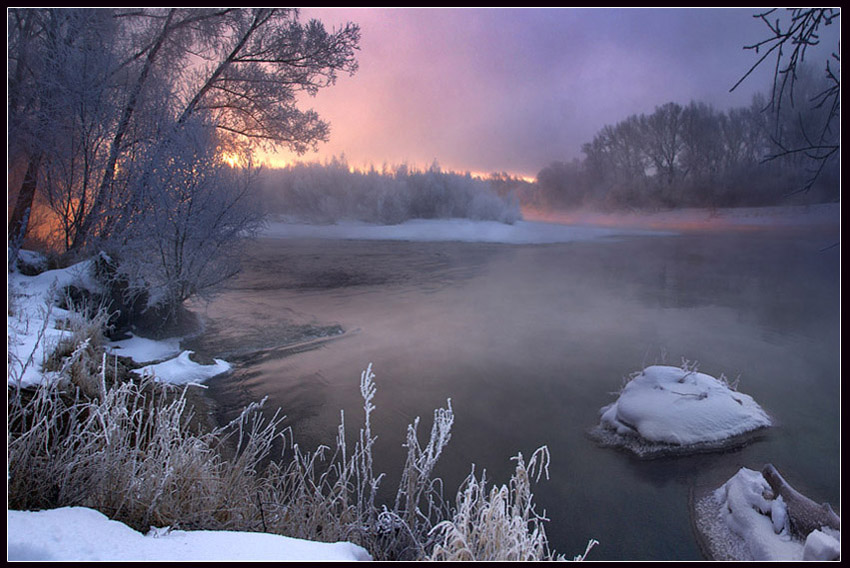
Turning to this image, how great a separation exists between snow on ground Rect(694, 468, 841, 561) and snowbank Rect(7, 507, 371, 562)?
1.93 meters

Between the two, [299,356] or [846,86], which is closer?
[846,86]

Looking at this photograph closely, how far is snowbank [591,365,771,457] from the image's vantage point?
3141mm

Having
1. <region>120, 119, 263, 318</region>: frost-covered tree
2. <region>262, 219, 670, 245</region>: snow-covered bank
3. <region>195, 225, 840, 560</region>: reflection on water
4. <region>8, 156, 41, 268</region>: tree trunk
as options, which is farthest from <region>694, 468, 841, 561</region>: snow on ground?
<region>8, 156, 41, 268</region>: tree trunk

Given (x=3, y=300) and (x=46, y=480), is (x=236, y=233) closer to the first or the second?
(x=3, y=300)

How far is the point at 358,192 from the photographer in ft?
21.3

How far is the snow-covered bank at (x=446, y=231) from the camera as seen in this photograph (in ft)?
21.2

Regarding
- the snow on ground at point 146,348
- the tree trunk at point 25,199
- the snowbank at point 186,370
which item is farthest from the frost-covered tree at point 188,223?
the snowbank at point 186,370

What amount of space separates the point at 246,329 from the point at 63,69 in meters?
3.17

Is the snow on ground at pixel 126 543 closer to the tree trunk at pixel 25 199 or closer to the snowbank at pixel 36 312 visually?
the snowbank at pixel 36 312

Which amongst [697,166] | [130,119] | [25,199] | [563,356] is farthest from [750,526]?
[25,199]

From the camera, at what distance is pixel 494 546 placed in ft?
4.59

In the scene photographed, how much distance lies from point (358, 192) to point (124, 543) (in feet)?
18.4

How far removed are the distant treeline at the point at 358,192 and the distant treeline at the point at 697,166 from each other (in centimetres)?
143

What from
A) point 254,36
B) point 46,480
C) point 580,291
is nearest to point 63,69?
point 254,36
